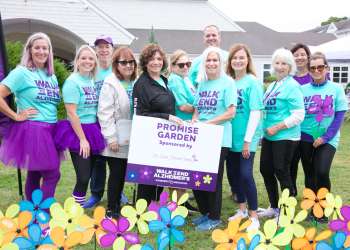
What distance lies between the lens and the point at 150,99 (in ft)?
13.9

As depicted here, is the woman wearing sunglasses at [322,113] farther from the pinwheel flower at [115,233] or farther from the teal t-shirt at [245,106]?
the pinwheel flower at [115,233]

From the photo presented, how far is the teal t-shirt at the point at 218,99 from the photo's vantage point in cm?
432

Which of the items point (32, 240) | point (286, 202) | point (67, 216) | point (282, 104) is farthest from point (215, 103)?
point (32, 240)

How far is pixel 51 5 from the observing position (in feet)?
58.1

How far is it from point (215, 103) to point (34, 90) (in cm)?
164

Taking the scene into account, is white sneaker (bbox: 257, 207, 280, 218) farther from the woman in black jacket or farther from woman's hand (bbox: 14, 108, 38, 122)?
woman's hand (bbox: 14, 108, 38, 122)

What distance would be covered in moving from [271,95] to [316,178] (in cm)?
99

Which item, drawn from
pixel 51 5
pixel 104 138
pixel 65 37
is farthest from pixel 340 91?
pixel 65 37

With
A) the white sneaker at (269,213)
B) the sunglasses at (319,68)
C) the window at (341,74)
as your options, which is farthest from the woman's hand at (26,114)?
the window at (341,74)

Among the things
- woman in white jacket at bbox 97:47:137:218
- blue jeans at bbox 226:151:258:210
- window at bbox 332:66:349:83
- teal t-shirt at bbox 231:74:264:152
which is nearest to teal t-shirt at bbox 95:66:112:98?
woman in white jacket at bbox 97:47:137:218

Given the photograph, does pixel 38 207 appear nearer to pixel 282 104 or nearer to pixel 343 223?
pixel 343 223

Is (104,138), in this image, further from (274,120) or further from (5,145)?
(274,120)

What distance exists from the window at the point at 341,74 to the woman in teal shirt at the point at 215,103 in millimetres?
30909

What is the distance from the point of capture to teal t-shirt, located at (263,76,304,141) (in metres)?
4.49
